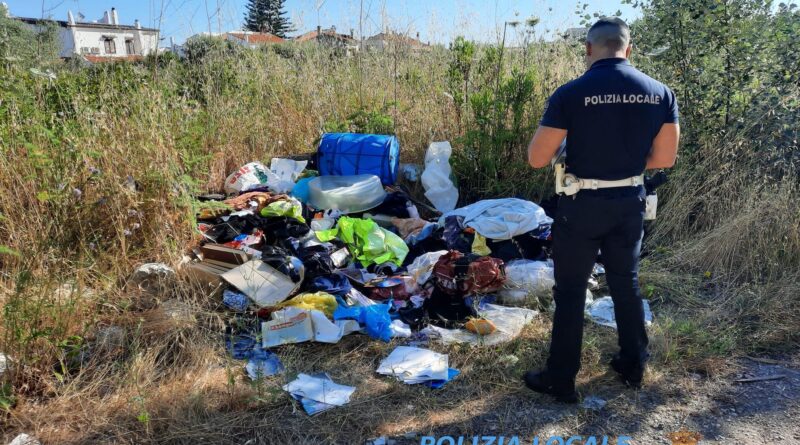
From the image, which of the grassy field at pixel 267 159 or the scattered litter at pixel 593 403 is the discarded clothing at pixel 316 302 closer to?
the grassy field at pixel 267 159

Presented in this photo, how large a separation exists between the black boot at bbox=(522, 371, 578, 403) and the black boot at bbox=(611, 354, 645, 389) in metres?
0.33

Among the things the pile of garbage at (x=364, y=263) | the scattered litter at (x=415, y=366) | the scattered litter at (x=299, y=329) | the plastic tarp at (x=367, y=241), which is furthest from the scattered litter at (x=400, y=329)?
the plastic tarp at (x=367, y=241)

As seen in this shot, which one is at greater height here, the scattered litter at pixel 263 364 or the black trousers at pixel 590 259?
the black trousers at pixel 590 259

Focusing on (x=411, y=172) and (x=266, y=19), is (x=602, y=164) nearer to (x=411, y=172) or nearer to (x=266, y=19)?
(x=411, y=172)

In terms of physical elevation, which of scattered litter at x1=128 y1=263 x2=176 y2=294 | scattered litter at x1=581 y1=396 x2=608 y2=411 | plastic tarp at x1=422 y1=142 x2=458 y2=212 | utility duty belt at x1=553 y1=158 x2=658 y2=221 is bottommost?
scattered litter at x1=581 y1=396 x2=608 y2=411

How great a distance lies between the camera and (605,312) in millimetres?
3473

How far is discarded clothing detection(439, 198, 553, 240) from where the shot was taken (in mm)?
4180

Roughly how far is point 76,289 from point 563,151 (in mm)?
2710

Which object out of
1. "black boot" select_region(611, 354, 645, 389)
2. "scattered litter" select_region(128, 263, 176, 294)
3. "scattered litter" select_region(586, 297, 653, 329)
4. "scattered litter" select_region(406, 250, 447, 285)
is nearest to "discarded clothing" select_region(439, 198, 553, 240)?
"scattered litter" select_region(406, 250, 447, 285)

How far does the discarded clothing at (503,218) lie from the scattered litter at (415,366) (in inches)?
58.0

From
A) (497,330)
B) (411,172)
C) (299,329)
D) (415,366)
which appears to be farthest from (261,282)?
(411,172)

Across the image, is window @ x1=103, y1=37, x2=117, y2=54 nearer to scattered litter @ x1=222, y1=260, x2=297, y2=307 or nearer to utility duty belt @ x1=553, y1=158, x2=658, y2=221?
scattered litter @ x1=222, y1=260, x2=297, y2=307

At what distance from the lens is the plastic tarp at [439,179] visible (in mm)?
5137

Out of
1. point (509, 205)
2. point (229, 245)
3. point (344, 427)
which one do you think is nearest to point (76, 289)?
point (229, 245)
